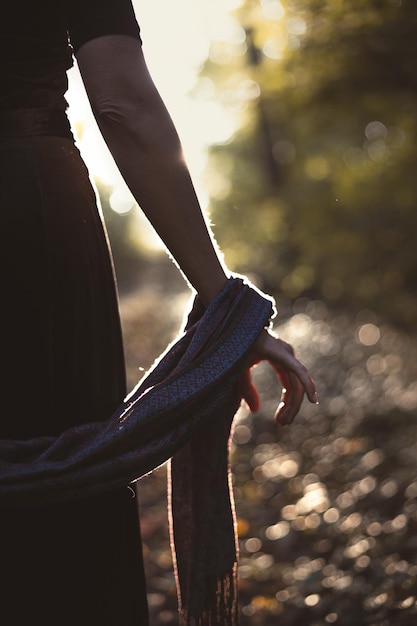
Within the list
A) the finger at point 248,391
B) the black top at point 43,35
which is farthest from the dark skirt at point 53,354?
the finger at point 248,391

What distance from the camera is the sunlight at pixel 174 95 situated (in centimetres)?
189

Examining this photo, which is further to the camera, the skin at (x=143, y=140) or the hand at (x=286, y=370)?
the hand at (x=286, y=370)

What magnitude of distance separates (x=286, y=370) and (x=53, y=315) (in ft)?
1.88

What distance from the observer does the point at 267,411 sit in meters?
7.50

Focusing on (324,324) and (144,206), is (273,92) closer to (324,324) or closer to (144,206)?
(324,324)

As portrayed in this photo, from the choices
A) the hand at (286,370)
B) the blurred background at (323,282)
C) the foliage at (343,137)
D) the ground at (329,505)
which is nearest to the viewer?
the hand at (286,370)

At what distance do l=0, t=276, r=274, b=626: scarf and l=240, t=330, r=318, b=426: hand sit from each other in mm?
52

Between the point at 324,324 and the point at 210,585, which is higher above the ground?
the point at 324,324

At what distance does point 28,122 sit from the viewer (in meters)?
1.75

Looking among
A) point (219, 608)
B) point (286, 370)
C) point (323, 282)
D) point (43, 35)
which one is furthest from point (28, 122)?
point (323, 282)

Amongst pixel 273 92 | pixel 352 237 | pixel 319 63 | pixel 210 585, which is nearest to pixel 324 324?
pixel 352 237

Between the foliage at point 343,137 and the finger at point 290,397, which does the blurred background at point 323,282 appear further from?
the finger at point 290,397

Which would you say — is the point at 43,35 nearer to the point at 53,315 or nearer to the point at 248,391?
the point at 53,315

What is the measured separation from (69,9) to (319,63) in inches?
226
